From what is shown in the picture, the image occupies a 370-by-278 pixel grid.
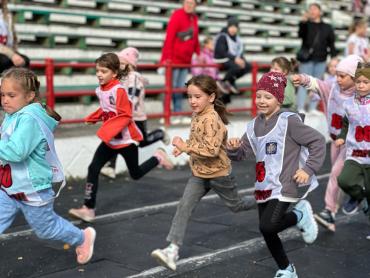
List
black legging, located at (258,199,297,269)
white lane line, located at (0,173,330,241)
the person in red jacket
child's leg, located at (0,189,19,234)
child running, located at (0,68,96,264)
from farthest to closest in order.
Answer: the person in red jacket < white lane line, located at (0,173,330,241) < black legging, located at (258,199,297,269) < child's leg, located at (0,189,19,234) < child running, located at (0,68,96,264)

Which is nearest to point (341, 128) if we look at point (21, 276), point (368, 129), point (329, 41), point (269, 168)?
→ point (368, 129)

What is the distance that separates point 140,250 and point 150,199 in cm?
232

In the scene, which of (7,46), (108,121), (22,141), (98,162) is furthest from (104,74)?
(22,141)

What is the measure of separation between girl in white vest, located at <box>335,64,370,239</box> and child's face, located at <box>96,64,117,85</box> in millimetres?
2207

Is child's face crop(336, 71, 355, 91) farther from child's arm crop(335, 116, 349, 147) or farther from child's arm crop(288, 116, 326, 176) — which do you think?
child's arm crop(288, 116, 326, 176)

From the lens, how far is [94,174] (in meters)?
7.28

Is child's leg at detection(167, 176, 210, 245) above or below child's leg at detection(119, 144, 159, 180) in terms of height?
above

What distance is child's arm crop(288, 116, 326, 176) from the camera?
17.0 feet

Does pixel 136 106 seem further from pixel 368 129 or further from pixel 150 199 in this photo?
pixel 368 129

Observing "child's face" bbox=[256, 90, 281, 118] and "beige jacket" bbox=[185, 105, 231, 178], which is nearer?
"child's face" bbox=[256, 90, 281, 118]

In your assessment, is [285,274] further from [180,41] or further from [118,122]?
[180,41]

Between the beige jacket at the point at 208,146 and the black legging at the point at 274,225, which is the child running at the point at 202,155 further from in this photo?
the black legging at the point at 274,225

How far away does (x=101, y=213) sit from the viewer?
25.1ft

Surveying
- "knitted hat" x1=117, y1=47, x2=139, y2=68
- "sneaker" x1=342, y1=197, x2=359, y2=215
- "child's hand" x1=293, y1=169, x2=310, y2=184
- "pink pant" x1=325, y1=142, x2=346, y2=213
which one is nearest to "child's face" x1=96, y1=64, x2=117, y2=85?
"knitted hat" x1=117, y1=47, x2=139, y2=68
